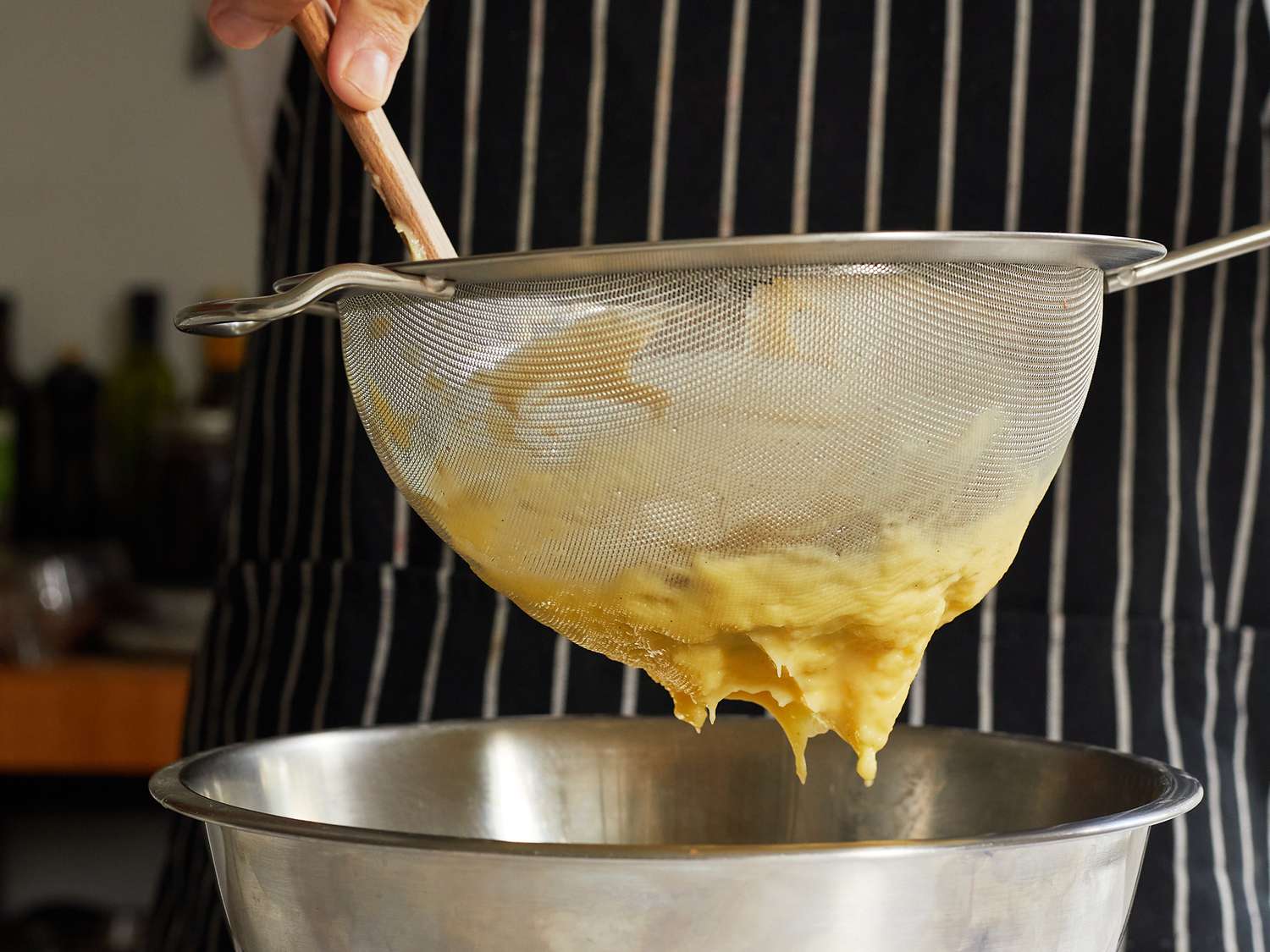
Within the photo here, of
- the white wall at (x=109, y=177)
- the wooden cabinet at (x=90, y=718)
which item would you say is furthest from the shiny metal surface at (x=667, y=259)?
the white wall at (x=109, y=177)

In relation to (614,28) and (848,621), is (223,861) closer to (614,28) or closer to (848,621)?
(848,621)

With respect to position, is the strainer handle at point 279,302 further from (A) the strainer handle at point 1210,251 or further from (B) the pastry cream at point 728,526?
(A) the strainer handle at point 1210,251

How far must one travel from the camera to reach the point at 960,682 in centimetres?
88

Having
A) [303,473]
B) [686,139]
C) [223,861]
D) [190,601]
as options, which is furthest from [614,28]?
[190,601]

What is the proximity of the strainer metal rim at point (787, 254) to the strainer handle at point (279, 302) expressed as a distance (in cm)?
2

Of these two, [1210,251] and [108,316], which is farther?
Answer: [108,316]

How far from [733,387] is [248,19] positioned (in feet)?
Result: 0.81

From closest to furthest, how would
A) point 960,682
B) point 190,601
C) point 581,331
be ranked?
1. point 581,331
2. point 960,682
3. point 190,601

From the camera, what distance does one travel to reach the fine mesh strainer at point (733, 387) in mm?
494

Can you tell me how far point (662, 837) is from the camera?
0.63 metres

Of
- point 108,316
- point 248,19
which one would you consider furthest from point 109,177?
point 248,19

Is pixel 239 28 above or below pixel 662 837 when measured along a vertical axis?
above

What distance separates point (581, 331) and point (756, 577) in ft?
0.35

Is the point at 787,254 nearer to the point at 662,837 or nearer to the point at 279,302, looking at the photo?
the point at 279,302
